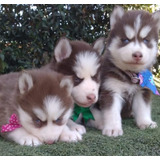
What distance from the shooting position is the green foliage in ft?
20.0

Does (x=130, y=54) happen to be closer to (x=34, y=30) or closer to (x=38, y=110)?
(x=38, y=110)

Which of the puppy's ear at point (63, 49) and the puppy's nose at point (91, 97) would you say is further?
the puppy's ear at point (63, 49)

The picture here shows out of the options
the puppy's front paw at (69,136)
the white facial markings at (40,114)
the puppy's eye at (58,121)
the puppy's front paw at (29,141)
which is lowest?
the puppy's front paw at (69,136)

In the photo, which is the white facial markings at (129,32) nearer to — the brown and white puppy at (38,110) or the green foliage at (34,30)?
the brown and white puppy at (38,110)

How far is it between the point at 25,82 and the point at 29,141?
0.61m

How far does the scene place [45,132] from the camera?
2.86 m

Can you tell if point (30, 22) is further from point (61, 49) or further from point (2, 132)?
point (2, 132)

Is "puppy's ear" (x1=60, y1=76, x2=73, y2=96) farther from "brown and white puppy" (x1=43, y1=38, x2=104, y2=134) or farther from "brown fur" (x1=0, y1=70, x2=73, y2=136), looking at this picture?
"brown and white puppy" (x1=43, y1=38, x2=104, y2=134)

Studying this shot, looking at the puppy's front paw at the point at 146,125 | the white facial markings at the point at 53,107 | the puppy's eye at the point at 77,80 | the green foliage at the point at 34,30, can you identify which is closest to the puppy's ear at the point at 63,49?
the puppy's eye at the point at 77,80

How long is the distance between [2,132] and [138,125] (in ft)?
5.76

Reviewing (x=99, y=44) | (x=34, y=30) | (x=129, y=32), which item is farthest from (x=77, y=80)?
(x=34, y=30)

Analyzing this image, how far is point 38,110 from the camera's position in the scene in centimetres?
282

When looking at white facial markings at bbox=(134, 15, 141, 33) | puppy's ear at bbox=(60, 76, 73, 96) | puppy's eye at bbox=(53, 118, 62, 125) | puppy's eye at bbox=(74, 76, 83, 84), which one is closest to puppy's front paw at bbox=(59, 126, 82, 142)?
puppy's eye at bbox=(53, 118, 62, 125)

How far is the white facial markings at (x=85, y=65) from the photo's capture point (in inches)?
137
